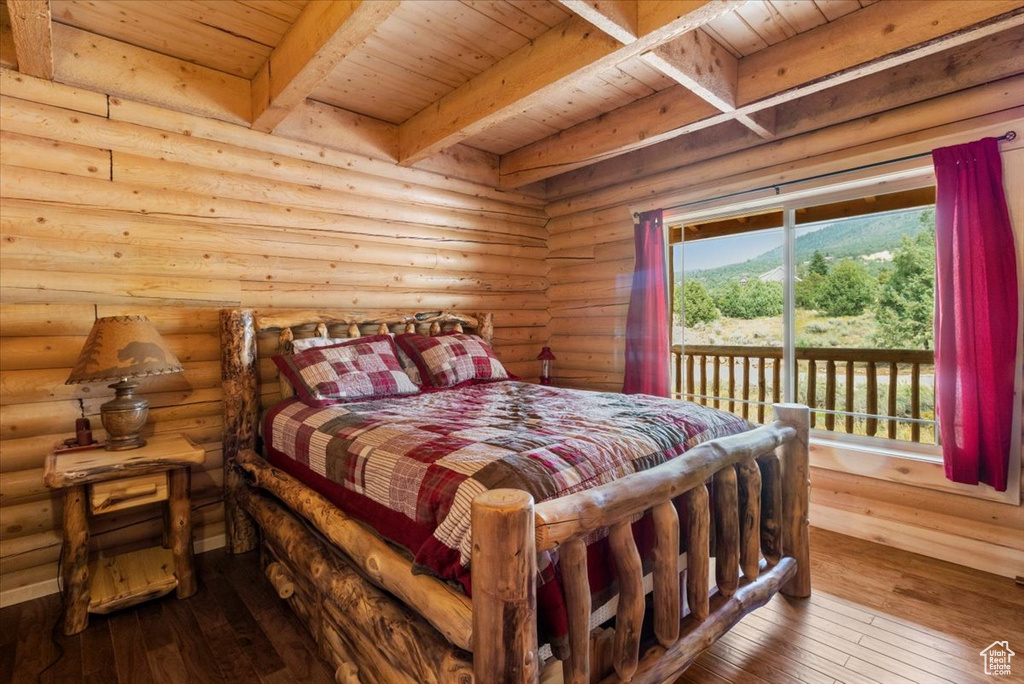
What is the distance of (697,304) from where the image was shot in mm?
3805

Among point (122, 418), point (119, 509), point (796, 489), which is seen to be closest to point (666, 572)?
A: point (796, 489)

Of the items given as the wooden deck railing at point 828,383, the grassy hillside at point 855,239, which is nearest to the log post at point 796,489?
the wooden deck railing at point 828,383

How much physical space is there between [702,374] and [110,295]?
3901 mm

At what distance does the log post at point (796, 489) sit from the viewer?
82.2 inches

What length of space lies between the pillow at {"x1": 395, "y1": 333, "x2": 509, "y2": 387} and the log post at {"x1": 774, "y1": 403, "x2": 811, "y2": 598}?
5.79ft

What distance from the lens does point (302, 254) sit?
10.2 feet

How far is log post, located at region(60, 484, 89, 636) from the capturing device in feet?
6.43

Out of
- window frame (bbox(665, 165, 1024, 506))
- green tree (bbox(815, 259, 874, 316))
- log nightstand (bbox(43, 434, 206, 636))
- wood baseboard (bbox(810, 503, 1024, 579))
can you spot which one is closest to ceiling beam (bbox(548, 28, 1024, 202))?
window frame (bbox(665, 165, 1024, 506))

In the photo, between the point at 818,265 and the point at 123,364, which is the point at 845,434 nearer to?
the point at 818,265

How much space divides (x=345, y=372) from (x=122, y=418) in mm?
969

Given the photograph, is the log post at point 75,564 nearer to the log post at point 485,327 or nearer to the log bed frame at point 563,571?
the log bed frame at point 563,571

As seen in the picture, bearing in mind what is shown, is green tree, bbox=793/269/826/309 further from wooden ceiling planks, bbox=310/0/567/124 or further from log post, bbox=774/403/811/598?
wooden ceiling planks, bbox=310/0/567/124

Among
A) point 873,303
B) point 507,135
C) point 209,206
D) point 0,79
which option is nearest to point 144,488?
point 209,206

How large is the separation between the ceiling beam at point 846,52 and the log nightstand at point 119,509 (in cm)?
308
